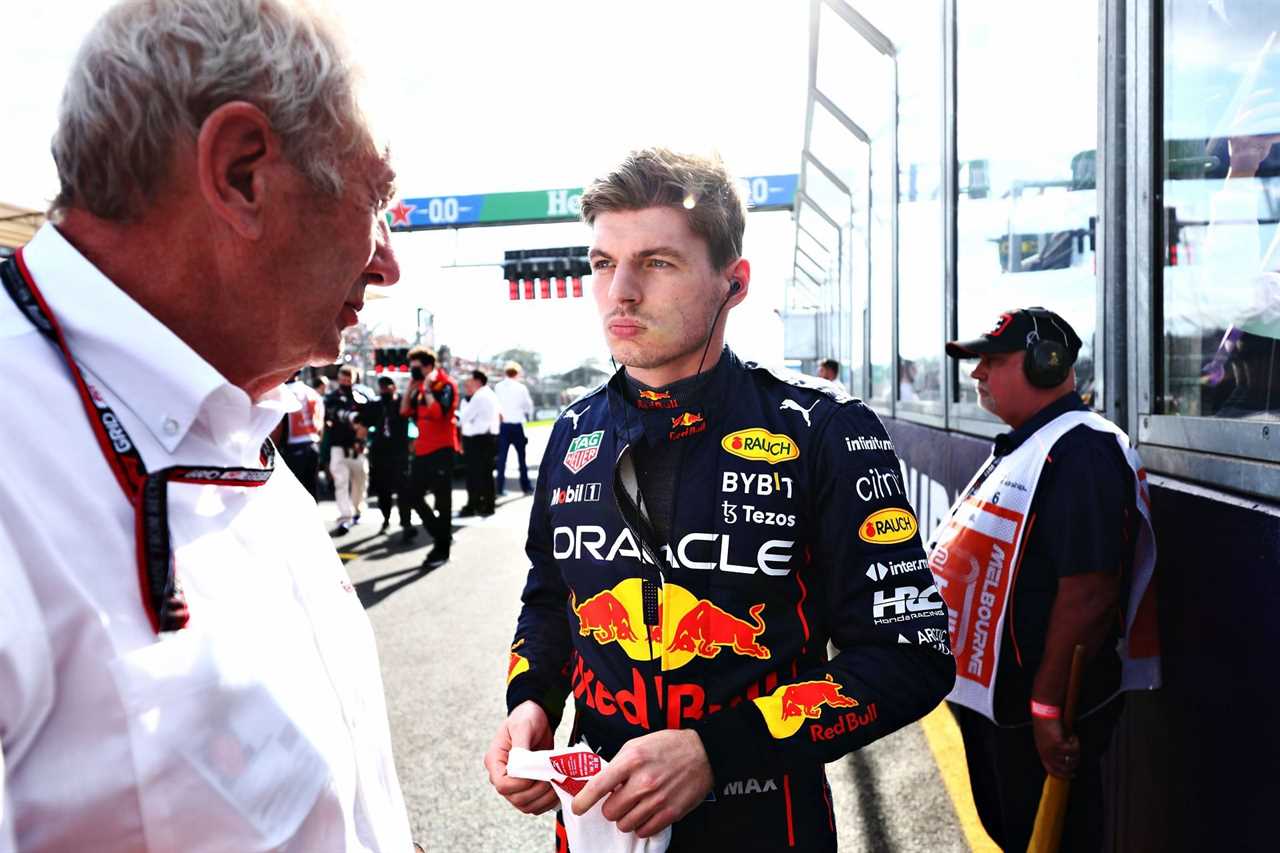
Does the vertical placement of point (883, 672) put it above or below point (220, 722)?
below

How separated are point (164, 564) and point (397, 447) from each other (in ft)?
28.4

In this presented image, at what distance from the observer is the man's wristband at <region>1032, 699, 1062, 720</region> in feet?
6.61

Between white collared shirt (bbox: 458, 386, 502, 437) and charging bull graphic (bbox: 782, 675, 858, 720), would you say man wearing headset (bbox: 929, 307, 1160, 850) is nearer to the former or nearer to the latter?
charging bull graphic (bbox: 782, 675, 858, 720)

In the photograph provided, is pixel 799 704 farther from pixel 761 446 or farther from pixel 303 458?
pixel 303 458

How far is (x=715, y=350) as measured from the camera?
5.06 ft

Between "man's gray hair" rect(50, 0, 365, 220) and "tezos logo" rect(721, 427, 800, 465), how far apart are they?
2.86 ft

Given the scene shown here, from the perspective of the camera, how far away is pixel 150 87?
784 mm

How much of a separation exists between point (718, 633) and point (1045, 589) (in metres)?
1.22

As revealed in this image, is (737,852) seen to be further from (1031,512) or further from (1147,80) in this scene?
(1147,80)

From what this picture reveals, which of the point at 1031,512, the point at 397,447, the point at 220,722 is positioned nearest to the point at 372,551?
the point at 397,447

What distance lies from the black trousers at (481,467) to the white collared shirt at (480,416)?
0.25 feet

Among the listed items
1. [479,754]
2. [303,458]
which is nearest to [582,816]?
[479,754]

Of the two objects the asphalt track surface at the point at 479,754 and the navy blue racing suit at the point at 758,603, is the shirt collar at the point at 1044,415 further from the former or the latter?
the asphalt track surface at the point at 479,754

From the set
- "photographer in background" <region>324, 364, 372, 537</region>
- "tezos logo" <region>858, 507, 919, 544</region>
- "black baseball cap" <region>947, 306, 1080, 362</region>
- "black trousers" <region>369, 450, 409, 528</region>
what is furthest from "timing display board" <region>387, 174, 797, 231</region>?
"tezos logo" <region>858, 507, 919, 544</region>
